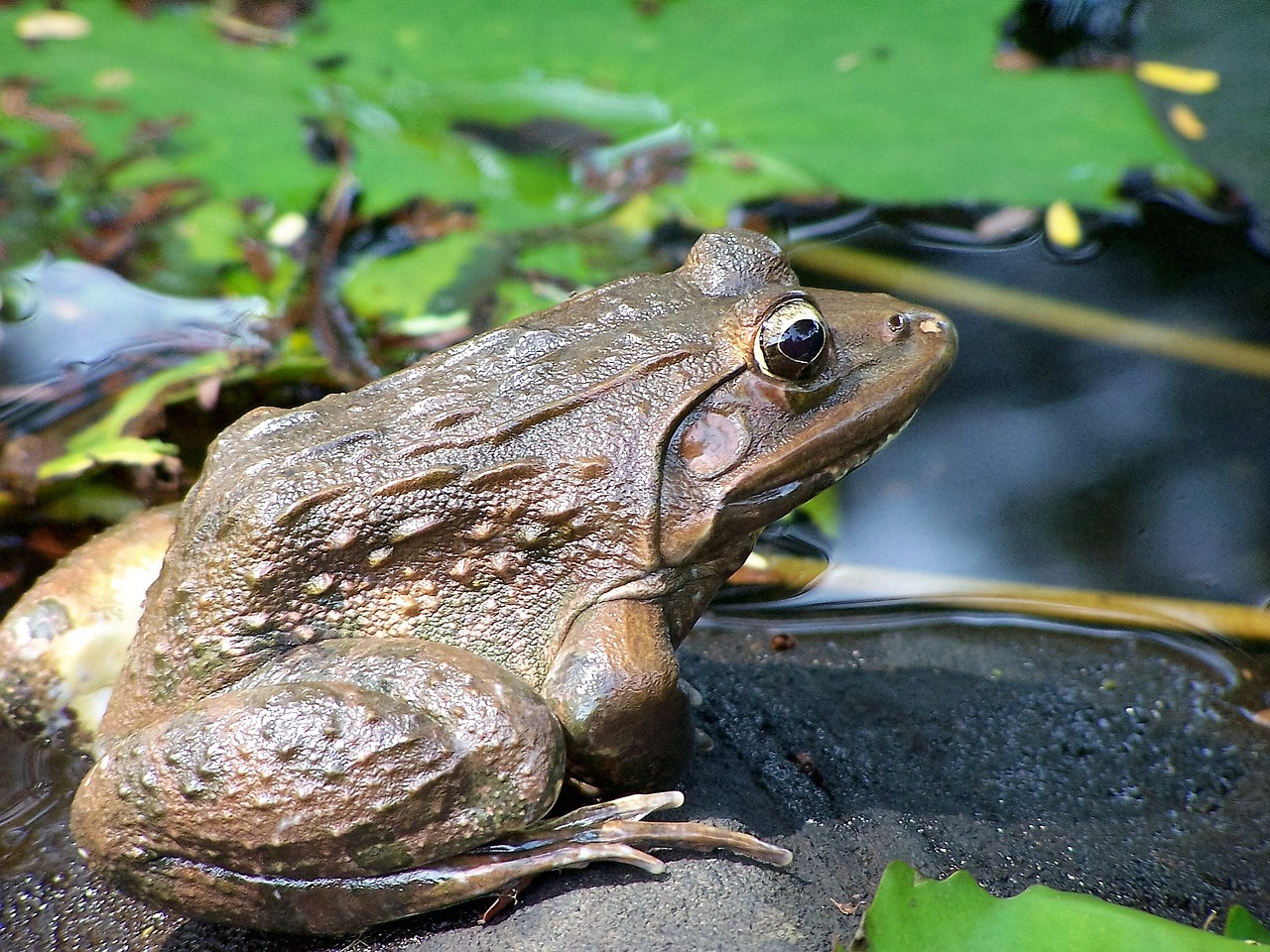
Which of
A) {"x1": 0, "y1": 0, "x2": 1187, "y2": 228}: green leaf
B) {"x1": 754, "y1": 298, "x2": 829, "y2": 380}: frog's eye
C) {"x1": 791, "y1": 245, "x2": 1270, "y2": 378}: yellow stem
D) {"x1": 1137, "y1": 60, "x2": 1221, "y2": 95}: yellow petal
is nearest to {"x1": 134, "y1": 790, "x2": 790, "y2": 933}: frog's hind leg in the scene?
{"x1": 754, "y1": 298, "x2": 829, "y2": 380}: frog's eye

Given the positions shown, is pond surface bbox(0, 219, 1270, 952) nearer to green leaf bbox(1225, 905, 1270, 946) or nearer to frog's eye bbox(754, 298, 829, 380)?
green leaf bbox(1225, 905, 1270, 946)

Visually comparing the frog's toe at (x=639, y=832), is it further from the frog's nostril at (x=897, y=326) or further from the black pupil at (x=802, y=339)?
the frog's nostril at (x=897, y=326)

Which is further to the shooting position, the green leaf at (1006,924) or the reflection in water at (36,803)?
the reflection in water at (36,803)

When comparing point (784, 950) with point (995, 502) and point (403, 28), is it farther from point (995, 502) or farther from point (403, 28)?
point (403, 28)

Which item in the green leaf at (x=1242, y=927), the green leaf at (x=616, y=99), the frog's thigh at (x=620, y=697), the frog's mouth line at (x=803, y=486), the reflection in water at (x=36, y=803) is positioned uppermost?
the green leaf at (x=616, y=99)

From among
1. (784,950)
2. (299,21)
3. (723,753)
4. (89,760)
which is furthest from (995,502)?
(299,21)

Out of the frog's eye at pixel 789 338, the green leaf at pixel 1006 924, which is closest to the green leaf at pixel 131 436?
the frog's eye at pixel 789 338

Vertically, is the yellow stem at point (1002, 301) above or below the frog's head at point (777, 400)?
below
